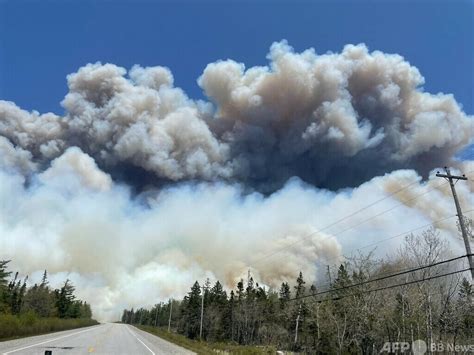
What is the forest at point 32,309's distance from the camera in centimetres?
4409

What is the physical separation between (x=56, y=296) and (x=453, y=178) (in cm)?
11742

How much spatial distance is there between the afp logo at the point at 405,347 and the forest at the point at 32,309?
3641 cm

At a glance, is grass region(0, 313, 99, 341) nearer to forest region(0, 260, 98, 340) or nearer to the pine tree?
forest region(0, 260, 98, 340)

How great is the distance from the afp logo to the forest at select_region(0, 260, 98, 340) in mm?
36411

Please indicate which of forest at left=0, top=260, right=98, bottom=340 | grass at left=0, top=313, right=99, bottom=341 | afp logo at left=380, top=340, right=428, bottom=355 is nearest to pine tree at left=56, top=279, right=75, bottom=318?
forest at left=0, top=260, right=98, bottom=340

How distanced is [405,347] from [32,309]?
245ft

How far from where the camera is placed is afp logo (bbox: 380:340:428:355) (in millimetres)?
33097

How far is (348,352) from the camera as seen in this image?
165 ft

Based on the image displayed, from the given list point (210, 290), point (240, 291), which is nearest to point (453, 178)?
point (240, 291)

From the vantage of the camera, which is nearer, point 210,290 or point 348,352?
point 348,352

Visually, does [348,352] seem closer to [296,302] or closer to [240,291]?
[296,302]

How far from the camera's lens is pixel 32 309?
275 ft

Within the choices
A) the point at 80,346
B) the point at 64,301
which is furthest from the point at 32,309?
the point at 80,346

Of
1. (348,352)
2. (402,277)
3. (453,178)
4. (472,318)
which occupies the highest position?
(453,178)
